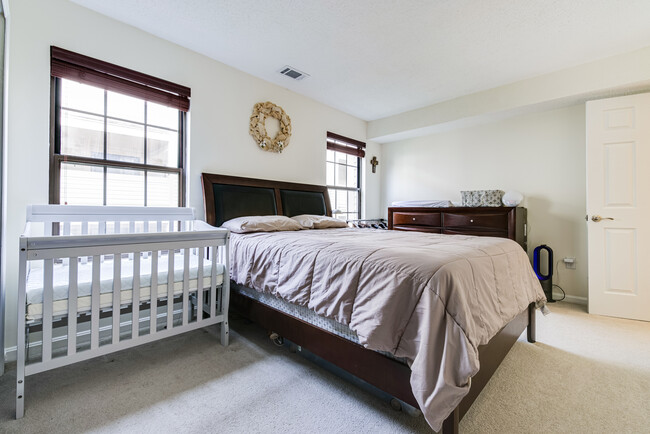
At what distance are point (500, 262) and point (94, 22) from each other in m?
3.43

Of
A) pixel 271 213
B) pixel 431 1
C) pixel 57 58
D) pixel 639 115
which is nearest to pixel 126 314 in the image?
pixel 271 213

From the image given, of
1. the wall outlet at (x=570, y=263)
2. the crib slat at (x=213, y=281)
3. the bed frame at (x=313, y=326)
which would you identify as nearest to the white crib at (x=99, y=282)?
the crib slat at (x=213, y=281)

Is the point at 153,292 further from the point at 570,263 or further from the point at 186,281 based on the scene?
the point at 570,263

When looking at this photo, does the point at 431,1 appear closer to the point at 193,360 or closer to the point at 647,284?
the point at 193,360

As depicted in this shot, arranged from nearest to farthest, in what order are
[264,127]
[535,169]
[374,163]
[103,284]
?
[103,284]
[264,127]
[535,169]
[374,163]

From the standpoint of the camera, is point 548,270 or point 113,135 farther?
point 548,270

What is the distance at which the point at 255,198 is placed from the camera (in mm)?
3176

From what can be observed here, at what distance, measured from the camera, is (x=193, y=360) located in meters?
1.89

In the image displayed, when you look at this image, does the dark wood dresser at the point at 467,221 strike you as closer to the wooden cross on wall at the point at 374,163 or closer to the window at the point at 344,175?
the window at the point at 344,175

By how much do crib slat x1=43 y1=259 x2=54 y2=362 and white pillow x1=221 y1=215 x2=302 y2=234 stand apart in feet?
3.97

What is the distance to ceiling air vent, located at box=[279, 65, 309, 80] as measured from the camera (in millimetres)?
3061

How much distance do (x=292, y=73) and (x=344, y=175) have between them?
1.90 m

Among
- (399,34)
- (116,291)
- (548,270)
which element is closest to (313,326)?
(116,291)

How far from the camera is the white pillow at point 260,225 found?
2.45 meters
